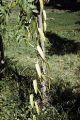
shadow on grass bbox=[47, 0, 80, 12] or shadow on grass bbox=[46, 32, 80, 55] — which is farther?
shadow on grass bbox=[47, 0, 80, 12]

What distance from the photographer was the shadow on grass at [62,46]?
13.8m

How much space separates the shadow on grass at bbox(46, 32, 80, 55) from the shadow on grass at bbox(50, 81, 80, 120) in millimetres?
4661

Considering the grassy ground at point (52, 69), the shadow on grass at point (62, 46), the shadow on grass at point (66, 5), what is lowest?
the shadow on grass at point (66, 5)

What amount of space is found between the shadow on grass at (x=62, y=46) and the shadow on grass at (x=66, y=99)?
4661 millimetres

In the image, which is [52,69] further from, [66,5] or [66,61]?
[66,5]

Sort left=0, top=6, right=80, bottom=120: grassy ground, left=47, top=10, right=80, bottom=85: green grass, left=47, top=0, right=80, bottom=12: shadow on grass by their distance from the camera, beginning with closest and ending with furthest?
1. left=0, top=6, right=80, bottom=120: grassy ground
2. left=47, top=10, right=80, bottom=85: green grass
3. left=47, top=0, right=80, bottom=12: shadow on grass

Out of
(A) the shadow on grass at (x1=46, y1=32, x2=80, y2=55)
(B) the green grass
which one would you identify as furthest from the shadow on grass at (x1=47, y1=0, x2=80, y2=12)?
(A) the shadow on grass at (x1=46, y1=32, x2=80, y2=55)

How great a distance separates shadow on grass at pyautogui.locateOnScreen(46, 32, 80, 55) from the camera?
1375cm

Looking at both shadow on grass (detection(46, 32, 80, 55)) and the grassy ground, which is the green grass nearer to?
the grassy ground

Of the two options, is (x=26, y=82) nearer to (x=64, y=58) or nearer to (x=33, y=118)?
(x=33, y=118)

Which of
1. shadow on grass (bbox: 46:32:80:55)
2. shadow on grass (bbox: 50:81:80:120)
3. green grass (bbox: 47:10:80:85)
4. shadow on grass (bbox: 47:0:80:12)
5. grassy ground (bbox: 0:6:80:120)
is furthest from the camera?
shadow on grass (bbox: 47:0:80:12)

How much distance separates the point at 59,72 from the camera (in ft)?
35.1

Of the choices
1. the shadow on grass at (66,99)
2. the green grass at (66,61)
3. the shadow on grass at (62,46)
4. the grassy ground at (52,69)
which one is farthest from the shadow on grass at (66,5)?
the shadow on grass at (66,99)

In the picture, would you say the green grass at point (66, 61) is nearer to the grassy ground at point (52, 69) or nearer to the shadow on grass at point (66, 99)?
the grassy ground at point (52, 69)
